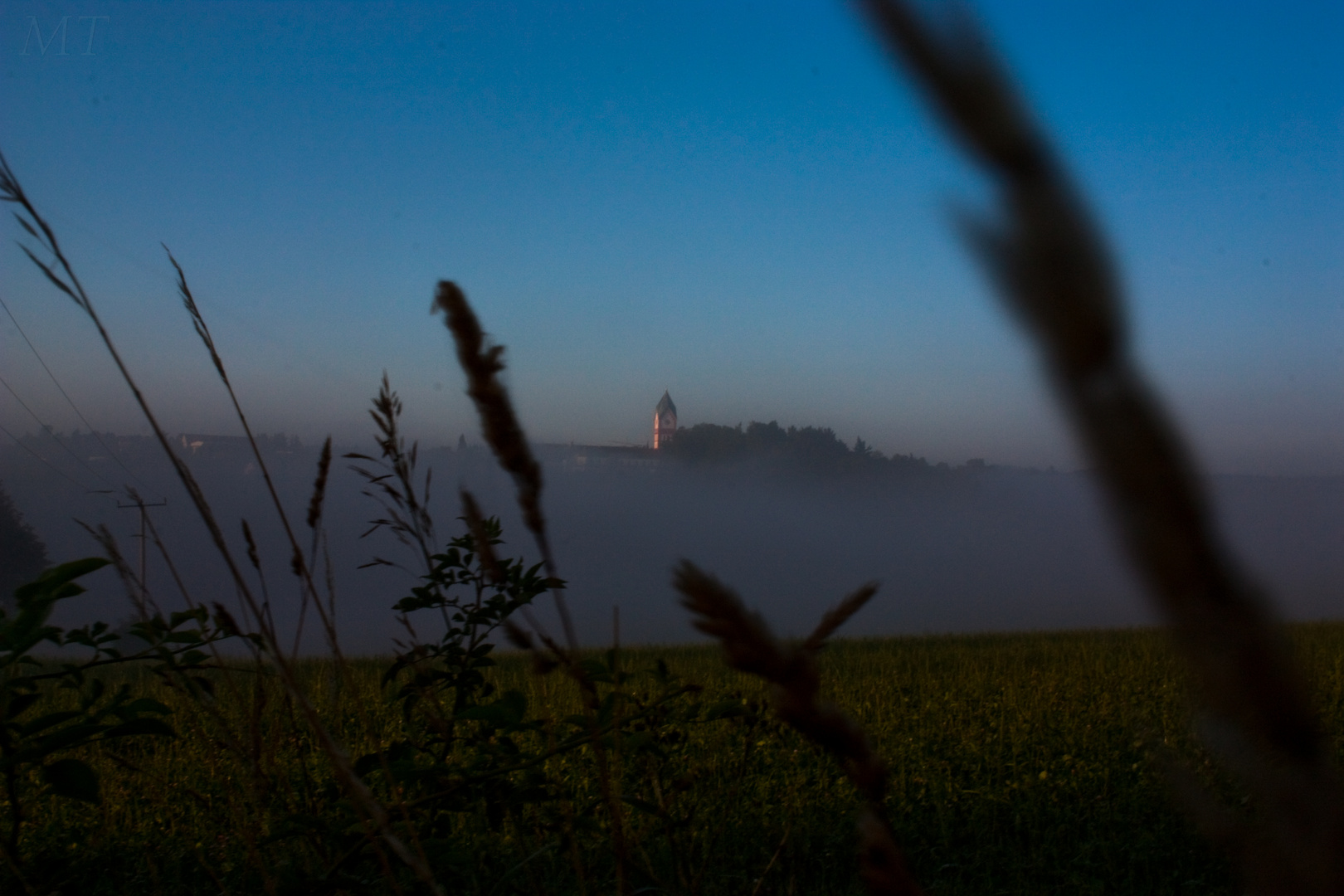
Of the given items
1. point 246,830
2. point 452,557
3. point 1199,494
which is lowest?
point 246,830

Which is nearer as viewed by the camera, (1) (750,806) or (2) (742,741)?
(1) (750,806)

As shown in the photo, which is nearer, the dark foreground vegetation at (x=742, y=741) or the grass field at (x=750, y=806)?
the dark foreground vegetation at (x=742, y=741)

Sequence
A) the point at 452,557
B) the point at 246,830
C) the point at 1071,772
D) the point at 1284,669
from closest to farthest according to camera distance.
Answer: the point at 1284,669 < the point at 246,830 < the point at 452,557 < the point at 1071,772

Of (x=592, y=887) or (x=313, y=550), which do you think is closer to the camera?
(x=592, y=887)

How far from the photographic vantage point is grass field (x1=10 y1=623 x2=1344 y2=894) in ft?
5.57

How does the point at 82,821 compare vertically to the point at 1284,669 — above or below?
below

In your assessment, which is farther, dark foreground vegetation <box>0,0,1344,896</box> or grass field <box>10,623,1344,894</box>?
grass field <box>10,623,1344,894</box>

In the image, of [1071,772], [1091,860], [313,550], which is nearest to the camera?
[313,550]

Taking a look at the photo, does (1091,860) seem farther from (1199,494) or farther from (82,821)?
(82,821)

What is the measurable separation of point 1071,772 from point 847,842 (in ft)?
4.46

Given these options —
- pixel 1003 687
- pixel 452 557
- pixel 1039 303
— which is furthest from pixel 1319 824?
pixel 1003 687

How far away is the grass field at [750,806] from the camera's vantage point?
1.70 m

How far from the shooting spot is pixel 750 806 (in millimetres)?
3383

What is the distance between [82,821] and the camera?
3.46m
